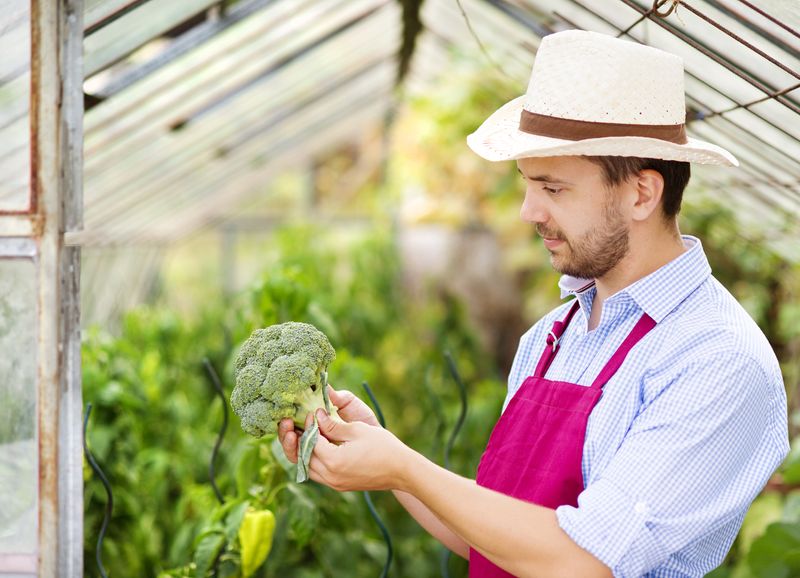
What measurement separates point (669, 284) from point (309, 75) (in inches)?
122

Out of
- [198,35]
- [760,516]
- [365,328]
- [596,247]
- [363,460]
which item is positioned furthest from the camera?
[365,328]

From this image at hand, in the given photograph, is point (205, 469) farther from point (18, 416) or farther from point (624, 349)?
point (624, 349)

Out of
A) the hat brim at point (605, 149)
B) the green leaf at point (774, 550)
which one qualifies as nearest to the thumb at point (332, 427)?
the hat brim at point (605, 149)

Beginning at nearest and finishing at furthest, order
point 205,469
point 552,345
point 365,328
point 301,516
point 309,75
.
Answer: point 552,345 < point 301,516 < point 205,469 < point 309,75 < point 365,328

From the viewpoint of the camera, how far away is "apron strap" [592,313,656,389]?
1.49m

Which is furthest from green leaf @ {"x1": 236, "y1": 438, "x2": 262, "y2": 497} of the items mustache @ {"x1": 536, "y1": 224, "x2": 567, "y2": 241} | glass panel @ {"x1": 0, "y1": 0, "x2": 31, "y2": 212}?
mustache @ {"x1": 536, "y1": 224, "x2": 567, "y2": 241}

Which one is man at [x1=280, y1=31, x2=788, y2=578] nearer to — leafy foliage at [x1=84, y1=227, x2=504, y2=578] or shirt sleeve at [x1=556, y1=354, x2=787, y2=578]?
shirt sleeve at [x1=556, y1=354, x2=787, y2=578]

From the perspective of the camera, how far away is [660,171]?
153cm

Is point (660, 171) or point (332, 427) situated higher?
point (660, 171)

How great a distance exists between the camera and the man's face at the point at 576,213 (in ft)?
4.93

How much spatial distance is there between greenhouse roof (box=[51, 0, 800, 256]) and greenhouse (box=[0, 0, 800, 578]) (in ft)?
0.04

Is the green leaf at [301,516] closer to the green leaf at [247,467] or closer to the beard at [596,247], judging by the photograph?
the green leaf at [247,467]

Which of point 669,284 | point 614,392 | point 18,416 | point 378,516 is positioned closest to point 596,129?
point 669,284

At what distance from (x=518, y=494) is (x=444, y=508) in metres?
0.18
